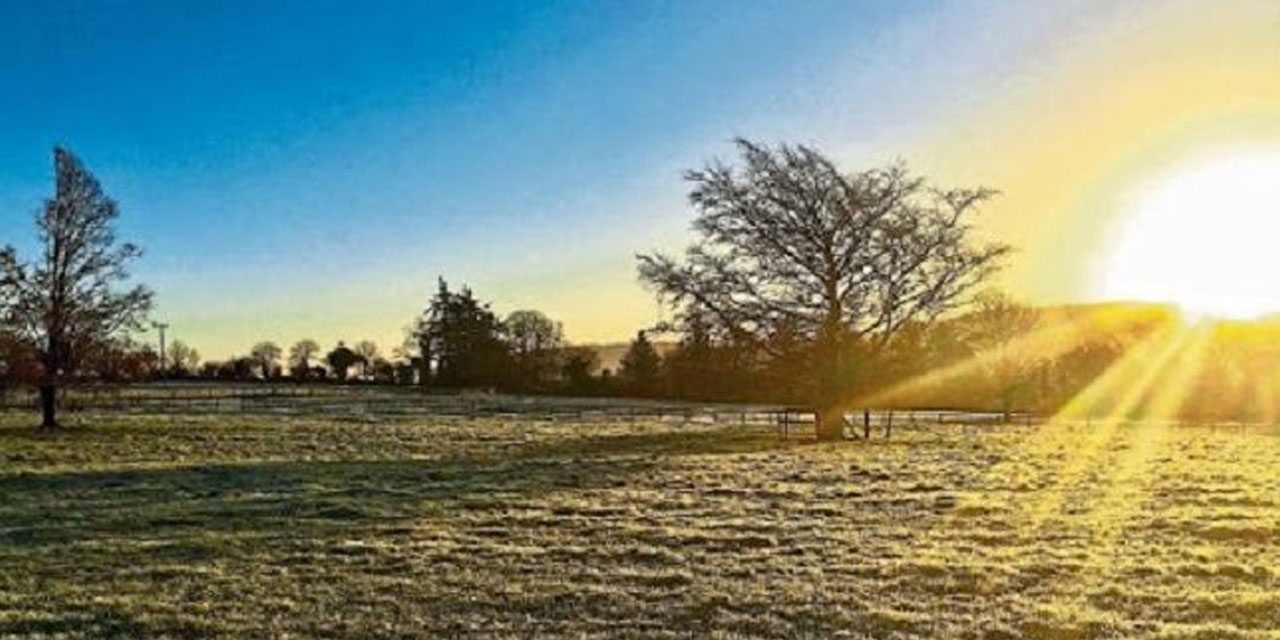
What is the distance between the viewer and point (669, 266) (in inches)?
1626

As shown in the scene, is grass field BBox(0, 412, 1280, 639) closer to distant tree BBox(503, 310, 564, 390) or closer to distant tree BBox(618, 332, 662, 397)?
distant tree BBox(618, 332, 662, 397)

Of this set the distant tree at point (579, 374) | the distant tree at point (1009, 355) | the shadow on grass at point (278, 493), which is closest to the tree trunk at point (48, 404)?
the shadow on grass at point (278, 493)

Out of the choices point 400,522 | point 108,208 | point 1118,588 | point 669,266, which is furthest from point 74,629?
point 108,208

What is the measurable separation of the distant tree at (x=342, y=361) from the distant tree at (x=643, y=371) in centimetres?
3635

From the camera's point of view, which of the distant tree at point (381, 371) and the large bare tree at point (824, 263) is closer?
the large bare tree at point (824, 263)

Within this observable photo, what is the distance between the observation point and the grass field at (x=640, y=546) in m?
10.7

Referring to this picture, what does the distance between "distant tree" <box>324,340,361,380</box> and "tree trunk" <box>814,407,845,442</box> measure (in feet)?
261

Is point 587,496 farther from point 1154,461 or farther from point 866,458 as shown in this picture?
point 1154,461

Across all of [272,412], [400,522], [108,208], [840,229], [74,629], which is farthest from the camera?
[272,412]

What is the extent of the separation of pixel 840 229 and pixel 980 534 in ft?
83.2

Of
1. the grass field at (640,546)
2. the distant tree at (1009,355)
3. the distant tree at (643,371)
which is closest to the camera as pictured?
the grass field at (640,546)

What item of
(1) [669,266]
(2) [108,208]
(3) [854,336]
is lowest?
(3) [854,336]

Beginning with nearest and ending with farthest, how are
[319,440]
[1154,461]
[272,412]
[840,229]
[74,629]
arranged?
[74,629], [1154,461], [319,440], [840,229], [272,412]

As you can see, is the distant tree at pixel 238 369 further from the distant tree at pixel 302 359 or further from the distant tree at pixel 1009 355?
the distant tree at pixel 1009 355
